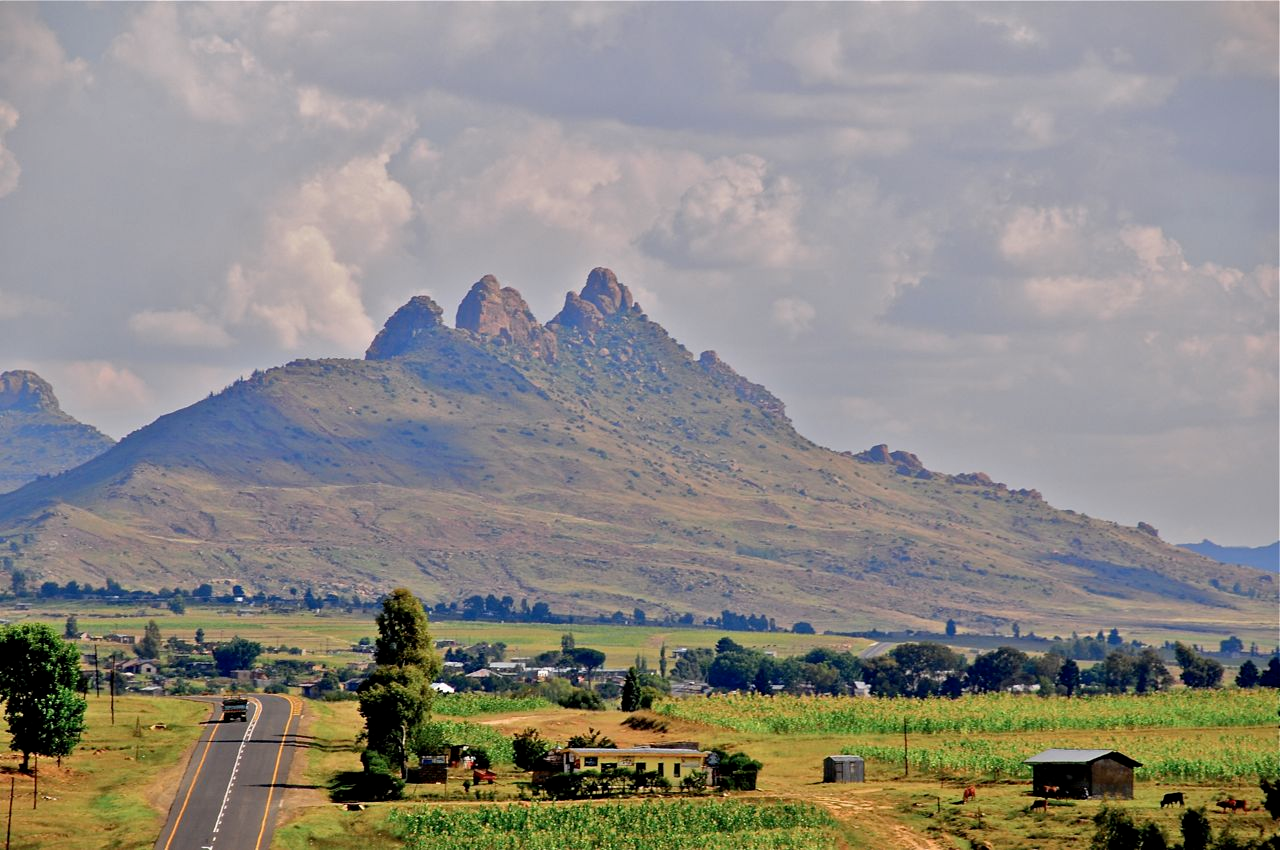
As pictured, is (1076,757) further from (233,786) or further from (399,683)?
(233,786)

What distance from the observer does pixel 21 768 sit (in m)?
131

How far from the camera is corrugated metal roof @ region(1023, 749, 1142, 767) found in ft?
444

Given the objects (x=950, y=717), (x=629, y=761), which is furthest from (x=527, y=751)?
(x=950, y=717)

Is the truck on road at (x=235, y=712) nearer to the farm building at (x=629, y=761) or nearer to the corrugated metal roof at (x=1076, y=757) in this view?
the farm building at (x=629, y=761)

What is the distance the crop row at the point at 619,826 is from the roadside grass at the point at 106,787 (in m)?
17.4

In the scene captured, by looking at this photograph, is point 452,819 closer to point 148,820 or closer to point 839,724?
point 148,820

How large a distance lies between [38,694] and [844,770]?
2451 inches

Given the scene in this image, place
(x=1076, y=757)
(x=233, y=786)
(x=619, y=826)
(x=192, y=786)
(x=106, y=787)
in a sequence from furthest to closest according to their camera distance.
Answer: (x=1076, y=757)
(x=233, y=786)
(x=192, y=786)
(x=106, y=787)
(x=619, y=826)

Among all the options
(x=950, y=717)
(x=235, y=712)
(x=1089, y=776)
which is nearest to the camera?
(x=1089, y=776)

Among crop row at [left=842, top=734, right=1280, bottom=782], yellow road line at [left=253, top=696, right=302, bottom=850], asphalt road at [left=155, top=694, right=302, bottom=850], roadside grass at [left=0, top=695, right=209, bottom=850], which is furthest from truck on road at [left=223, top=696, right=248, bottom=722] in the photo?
crop row at [left=842, top=734, right=1280, bottom=782]

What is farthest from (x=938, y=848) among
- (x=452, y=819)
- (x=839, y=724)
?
(x=839, y=724)

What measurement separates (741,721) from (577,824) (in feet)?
196

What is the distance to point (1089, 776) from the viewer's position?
13462 cm

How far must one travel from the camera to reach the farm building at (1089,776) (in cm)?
13462
